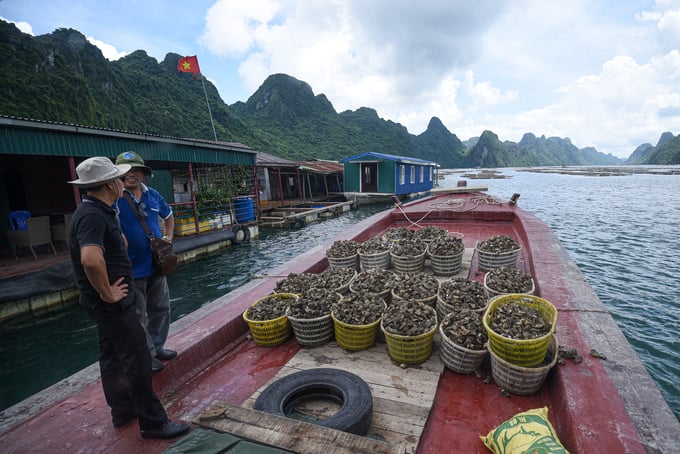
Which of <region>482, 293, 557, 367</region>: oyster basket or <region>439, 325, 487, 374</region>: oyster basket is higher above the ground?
<region>482, 293, 557, 367</region>: oyster basket

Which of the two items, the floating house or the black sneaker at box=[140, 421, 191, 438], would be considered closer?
the black sneaker at box=[140, 421, 191, 438]

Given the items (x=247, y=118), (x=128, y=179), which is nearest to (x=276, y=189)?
(x=128, y=179)

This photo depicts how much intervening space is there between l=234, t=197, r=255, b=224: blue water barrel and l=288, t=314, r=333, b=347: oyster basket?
12.7 metres

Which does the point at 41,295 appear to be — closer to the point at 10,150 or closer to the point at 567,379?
the point at 10,150

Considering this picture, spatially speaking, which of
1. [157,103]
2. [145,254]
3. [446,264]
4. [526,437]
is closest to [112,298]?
[145,254]

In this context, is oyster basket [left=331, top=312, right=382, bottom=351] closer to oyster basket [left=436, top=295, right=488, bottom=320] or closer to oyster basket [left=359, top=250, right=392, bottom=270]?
oyster basket [left=436, top=295, right=488, bottom=320]

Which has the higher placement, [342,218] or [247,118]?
[247,118]

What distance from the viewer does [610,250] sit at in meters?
10.7

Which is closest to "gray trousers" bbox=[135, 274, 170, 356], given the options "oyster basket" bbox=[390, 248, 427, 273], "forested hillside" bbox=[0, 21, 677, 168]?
"oyster basket" bbox=[390, 248, 427, 273]

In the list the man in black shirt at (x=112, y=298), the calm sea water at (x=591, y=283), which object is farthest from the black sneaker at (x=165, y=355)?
the calm sea water at (x=591, y=283)

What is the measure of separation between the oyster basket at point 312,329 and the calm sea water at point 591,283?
9.07ft

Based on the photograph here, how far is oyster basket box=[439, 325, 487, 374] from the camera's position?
2.83 m

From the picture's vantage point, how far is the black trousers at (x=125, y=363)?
2.18 metres

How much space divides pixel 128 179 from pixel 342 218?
700 inches
